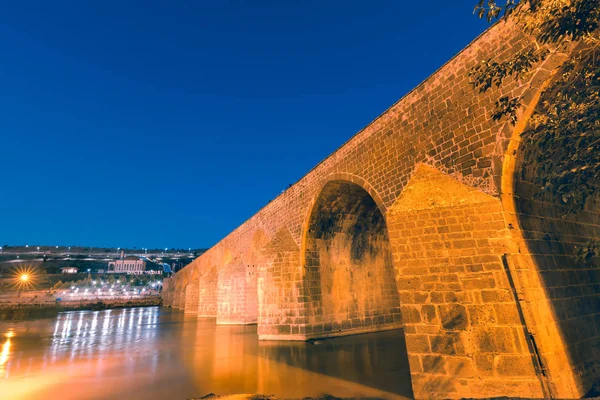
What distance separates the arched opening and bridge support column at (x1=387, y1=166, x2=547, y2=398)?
15.0 feet

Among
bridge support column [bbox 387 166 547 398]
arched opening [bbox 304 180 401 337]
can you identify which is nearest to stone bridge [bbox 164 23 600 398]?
bridge support column [bbox 387 166 547 398]

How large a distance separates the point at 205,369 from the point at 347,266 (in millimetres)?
6579

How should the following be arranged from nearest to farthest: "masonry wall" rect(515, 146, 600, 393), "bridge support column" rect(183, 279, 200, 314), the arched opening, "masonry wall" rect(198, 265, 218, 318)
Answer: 1. "masonry wall" rect(515, 146, 600, 393)
2. the arched opening
3. "masonry wall" rect(198, 265, 218, 318)
4. "bridge support column" rect(183, 279, 200, 314)

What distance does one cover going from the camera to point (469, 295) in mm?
5297

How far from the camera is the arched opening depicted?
11328 millimetres

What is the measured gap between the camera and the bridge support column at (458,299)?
478 cm

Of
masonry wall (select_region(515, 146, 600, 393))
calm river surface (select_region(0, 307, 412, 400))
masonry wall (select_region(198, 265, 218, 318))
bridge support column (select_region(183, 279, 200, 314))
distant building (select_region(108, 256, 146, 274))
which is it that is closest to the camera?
masonry wall (select_region(515, 146, 600, 393))

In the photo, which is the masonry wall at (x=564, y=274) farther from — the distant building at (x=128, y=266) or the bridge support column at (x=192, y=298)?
the distant building at (x=128, y=266)

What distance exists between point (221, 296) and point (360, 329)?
9.34 metres

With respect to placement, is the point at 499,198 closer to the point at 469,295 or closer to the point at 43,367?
the point at 469,295

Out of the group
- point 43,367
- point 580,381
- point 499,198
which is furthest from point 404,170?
point 43,367

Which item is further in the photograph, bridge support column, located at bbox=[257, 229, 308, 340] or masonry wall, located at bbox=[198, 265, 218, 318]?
masonry wall, located at bbox=[198, 265, 218, 318]

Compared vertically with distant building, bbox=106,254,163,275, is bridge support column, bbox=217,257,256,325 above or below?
below

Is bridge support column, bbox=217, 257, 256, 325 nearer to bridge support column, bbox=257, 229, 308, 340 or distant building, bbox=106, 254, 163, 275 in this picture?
bridge support column, bbox=257, 229, 308, 340
